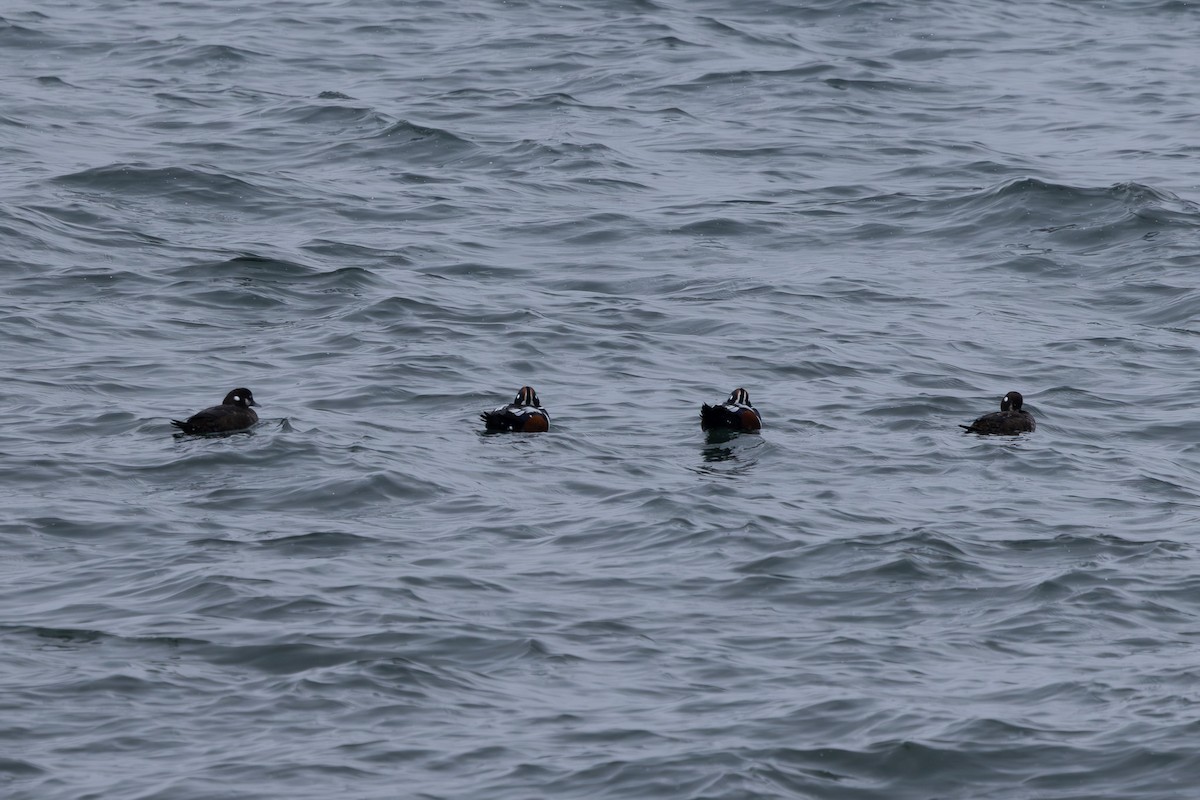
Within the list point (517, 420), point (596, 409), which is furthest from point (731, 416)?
point (517, 420)

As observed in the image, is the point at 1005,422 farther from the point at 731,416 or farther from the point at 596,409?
the point at 596,409

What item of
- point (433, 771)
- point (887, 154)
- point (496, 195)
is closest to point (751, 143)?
point (887, 154)

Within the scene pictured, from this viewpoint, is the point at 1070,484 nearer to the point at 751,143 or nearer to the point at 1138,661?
the point at 1138,661

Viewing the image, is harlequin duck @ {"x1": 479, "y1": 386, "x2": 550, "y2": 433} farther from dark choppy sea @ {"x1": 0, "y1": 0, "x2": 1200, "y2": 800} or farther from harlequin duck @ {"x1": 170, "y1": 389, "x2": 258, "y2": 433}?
harlequin duck @ {"x1": 170, "y1": 389, "x2": 258, "y2": 433}

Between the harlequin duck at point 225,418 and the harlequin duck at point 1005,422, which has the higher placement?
the harlequin duck at point 225,418

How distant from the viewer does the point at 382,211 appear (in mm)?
25156

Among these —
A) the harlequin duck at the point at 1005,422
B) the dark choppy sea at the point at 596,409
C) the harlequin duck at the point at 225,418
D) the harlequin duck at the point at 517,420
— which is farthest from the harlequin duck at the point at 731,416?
the harlequin duck at the point at 225,418

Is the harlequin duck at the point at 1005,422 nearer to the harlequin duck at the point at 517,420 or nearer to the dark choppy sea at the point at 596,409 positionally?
the dark choppy sea at the point at 596,409

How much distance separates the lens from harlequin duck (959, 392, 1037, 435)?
17.4 metres

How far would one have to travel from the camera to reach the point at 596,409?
1827cm

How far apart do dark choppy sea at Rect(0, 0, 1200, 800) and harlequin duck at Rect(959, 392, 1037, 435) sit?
291 mm

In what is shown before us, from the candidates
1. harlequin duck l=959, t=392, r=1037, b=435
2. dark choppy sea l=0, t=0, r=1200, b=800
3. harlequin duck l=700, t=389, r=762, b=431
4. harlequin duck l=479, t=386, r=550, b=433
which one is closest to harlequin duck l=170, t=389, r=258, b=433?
dark choppy sea l=0, t=0, r=1200, b=800

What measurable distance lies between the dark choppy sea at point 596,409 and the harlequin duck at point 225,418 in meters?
0.32

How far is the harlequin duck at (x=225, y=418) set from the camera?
53.4ft
